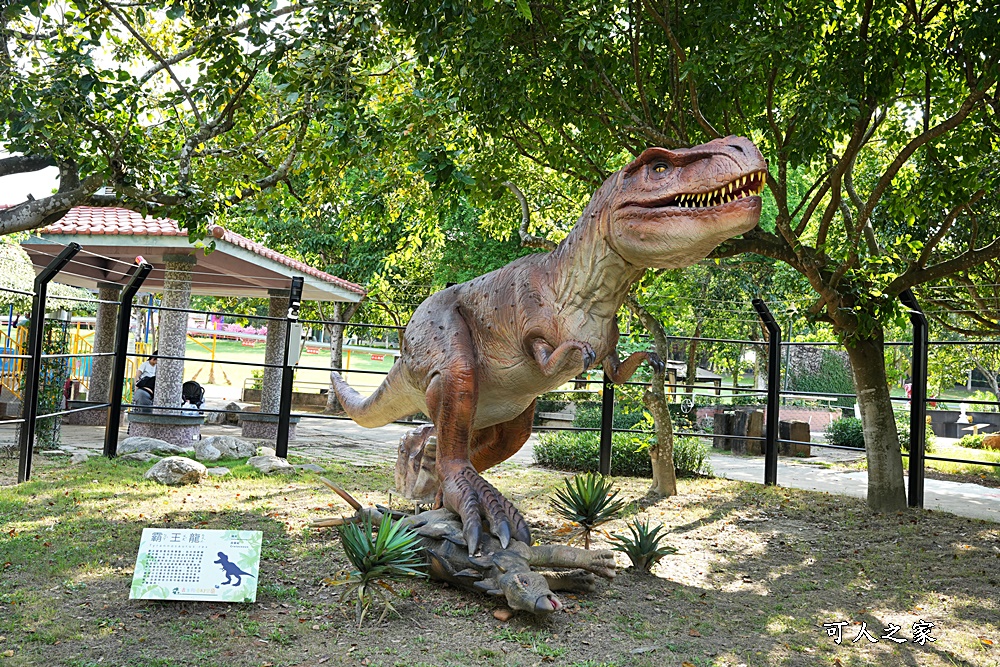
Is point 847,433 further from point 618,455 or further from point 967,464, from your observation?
point 618,455

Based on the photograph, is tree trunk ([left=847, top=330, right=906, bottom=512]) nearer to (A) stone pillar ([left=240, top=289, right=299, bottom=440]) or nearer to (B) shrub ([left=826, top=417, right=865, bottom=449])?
(A) stone pillar ([left=240, top=289, right=299, bottom=440])

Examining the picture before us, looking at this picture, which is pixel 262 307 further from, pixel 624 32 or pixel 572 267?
pixel 572 267

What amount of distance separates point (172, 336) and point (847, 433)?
13.0m

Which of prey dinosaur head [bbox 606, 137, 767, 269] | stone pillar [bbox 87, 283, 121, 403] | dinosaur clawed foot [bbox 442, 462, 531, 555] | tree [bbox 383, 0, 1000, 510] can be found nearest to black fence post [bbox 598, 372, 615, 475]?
tree [bbox 383, 0, 1000, 510]

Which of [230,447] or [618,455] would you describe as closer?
[230,447]

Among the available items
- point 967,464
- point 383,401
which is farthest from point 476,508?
point 967,464

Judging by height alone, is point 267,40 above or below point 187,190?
above

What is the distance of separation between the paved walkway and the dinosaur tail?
11.5 feet

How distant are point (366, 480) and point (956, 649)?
18.7ft

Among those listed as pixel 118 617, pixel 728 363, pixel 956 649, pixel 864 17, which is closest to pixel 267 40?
pixel 118 617

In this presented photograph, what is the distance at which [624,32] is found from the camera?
6.40 m

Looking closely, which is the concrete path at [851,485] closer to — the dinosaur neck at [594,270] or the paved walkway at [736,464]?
the paved walkway at [736,464]

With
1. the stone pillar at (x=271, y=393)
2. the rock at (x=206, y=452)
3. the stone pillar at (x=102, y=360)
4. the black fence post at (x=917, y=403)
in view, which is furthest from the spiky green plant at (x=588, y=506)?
the stone pillar at (x=102, y=360)

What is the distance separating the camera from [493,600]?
418 centimetres
